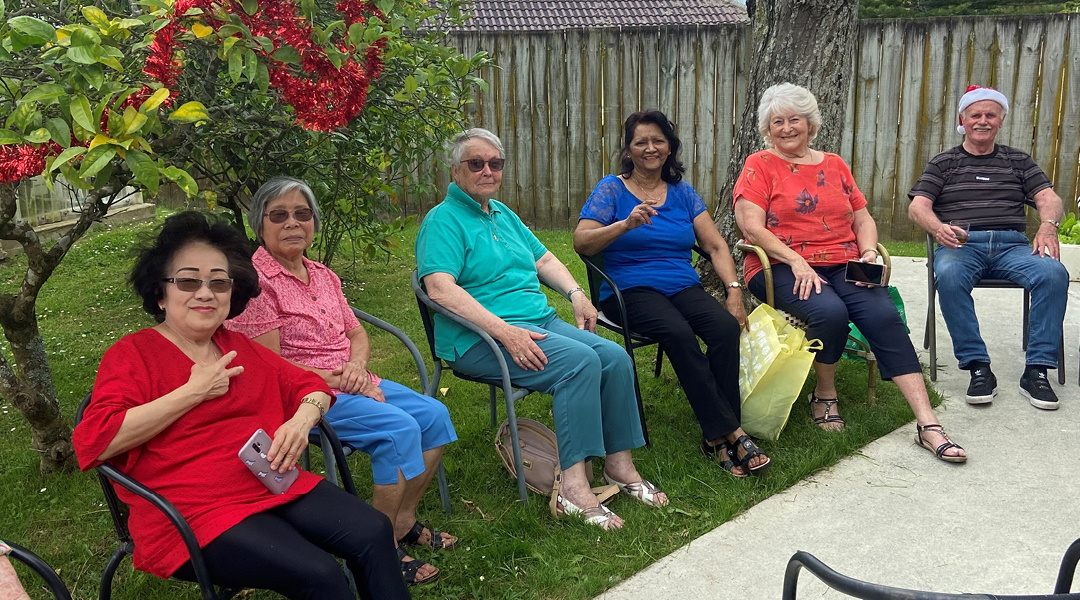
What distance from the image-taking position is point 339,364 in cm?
279

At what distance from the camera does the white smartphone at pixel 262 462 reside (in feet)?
6.68

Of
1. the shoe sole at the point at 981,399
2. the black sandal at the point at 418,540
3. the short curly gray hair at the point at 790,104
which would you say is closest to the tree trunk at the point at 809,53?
the short curly gray hair at the point at 790,104

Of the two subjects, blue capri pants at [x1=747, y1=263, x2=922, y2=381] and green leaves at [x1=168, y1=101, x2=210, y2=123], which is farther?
blue capri pants at [x1=747, y1=263, x2=922, y2=381]

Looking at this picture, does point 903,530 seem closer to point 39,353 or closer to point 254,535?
point 254,535

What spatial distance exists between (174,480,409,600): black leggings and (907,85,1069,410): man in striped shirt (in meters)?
2.95

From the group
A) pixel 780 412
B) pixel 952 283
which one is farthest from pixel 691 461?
pixel 952 283

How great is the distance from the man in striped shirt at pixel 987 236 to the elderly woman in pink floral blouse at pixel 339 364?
2637 mm

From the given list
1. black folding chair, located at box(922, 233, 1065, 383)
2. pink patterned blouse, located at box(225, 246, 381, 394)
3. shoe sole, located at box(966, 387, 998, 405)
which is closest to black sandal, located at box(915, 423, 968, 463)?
shoe sole, located at box(966, 387, 998, 405)

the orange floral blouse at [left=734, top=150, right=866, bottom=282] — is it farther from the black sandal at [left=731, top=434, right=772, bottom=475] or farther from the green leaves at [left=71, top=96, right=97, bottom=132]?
the green leaves at [left=71, top=96, right=97, bottom=132]

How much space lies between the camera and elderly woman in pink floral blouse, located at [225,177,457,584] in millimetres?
2533

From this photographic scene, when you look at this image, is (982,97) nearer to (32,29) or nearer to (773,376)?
(773,376)

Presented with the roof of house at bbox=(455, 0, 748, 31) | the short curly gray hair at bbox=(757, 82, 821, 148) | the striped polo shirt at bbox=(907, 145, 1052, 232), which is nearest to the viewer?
the short curly gray hair at bbox=(757, 82, 821, 148)

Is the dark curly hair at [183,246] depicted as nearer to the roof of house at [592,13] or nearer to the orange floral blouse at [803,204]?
the orange floral blouse at [803,204]

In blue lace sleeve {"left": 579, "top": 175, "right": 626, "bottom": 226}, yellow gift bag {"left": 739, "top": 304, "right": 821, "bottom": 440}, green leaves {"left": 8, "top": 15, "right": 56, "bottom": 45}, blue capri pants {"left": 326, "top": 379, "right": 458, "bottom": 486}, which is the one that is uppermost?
green leaves {"left": 8, "top": 15, "right": 56, "bottom": 45}
